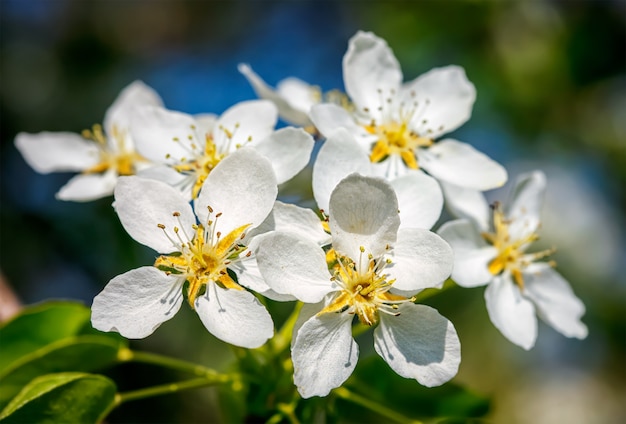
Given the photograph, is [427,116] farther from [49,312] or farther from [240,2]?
[240,2]

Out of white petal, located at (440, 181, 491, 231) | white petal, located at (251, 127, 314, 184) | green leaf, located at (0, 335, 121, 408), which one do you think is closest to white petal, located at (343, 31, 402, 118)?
white petal, located at (440, 181, 491, 231)

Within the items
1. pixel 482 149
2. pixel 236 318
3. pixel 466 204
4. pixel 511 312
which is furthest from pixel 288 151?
pixel 482 149

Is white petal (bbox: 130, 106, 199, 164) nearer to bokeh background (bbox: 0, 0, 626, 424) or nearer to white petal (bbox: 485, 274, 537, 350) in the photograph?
white petal (bbox: 485, 274, 537, 350)

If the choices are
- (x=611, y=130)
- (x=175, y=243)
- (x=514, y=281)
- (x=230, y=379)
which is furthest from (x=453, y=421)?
(x=611, y=130)

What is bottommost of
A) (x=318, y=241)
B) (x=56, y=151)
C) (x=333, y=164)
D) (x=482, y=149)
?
(x=482, y=149)

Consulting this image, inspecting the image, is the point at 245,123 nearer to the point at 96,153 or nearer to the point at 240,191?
the point at 240,191
